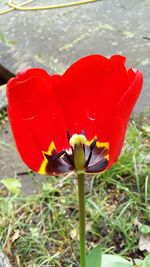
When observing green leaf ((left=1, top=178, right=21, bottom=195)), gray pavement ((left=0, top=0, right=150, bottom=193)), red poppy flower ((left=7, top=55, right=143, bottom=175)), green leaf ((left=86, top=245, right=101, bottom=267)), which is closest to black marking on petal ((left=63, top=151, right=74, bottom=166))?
red poppy flower ((left=7, top=55, right=143, bottom=175))

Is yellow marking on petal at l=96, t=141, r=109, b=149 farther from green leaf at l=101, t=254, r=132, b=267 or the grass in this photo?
the grass

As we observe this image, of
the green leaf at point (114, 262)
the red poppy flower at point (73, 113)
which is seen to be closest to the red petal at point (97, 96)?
the red poppy flower at point (73, 113)

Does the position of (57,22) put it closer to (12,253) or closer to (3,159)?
(3,159)

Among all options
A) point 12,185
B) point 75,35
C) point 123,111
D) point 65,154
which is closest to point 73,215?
point 12,185

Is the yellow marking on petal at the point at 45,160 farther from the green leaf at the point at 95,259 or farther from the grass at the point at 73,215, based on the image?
the grass at the point at 73,215

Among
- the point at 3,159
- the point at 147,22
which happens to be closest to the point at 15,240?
the point at 3,159
